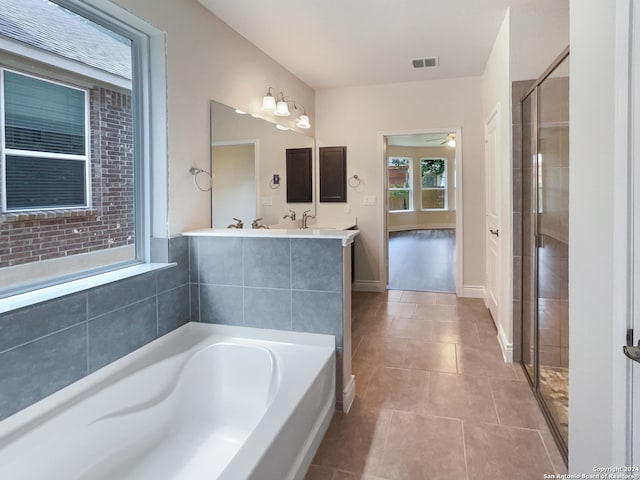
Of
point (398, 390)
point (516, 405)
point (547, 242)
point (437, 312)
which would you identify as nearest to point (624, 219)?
point (547, 242)

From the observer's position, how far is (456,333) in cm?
353

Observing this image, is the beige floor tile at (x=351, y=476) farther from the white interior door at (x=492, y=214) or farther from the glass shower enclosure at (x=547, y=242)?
the white interior door at (x=492, y=214)

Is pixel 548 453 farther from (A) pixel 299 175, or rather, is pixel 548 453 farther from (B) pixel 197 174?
(A) pixel 299 175

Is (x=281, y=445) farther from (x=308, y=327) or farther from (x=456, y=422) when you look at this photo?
(x=456, y=422)

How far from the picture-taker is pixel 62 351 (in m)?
1.65

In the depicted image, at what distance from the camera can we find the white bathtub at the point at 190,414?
1.42 meters

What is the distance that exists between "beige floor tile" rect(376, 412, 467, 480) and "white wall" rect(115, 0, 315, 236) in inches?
68.6

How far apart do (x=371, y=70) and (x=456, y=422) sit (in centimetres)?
357

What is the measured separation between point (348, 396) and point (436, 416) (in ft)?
1.68

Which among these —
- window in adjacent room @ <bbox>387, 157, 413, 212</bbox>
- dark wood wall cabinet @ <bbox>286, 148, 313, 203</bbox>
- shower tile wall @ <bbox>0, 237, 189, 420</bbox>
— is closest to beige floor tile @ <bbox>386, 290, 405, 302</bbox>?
dark wood wall cabinet @ <bbox>286, 148, 313, 203</bbox>

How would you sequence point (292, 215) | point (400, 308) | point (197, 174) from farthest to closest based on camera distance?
1. point (292, 215)
2. point (400, 308)
3. point (197, 174)

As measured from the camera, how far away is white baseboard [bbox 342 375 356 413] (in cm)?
227

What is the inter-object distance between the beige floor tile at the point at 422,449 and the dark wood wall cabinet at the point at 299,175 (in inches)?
110

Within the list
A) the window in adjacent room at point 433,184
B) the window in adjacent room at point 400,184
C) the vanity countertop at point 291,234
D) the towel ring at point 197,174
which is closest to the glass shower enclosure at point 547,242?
the vanity countertop at point 291,234
